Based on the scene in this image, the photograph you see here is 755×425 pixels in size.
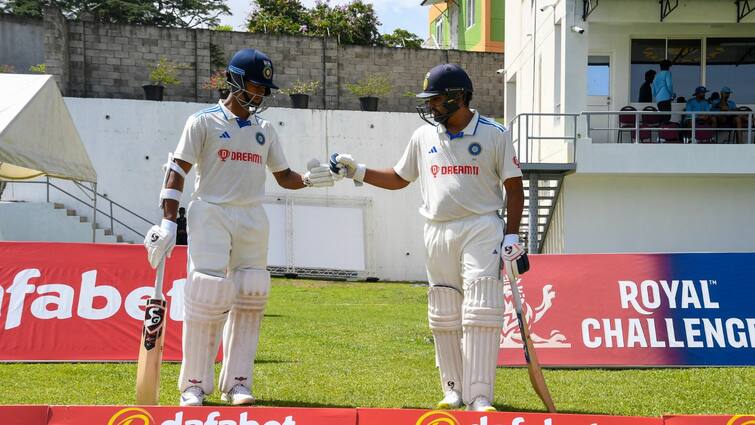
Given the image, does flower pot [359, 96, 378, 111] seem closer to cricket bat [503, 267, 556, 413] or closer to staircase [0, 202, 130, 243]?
staircase [0, 202, 130, 243]

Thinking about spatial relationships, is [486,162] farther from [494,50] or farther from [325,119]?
[494,50]

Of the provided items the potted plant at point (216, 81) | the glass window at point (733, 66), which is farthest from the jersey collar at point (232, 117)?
the potted plant at point (216, 81)

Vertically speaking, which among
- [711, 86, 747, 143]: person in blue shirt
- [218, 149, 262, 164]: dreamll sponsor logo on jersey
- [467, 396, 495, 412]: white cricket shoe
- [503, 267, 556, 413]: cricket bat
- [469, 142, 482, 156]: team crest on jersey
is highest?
[711, 86, 747, 143]: person in blue shirt

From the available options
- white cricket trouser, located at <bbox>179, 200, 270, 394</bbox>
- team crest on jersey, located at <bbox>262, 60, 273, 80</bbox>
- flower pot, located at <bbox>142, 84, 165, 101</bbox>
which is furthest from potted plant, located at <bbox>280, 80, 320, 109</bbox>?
white cricket trouser, located at <bbox>179, 200, 270, 394</bbox>

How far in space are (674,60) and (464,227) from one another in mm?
18815

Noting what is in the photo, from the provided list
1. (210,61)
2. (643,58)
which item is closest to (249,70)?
(643,58)

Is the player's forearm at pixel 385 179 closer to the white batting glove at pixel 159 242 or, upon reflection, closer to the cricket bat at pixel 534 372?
the cricket bat at pixel 534 372

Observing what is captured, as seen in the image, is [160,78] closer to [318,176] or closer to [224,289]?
[318,176]

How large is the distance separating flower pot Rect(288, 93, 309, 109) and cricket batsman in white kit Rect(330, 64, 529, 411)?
75.5ft

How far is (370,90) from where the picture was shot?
30672 millimetres

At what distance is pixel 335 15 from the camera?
39.0m

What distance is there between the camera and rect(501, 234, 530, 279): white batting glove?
661 cm

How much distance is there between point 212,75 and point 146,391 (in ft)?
84.0

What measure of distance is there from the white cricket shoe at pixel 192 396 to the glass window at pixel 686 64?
19.6 meters
